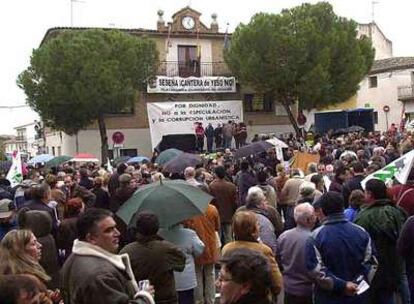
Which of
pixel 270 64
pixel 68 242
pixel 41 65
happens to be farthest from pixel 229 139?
pixel 68 242

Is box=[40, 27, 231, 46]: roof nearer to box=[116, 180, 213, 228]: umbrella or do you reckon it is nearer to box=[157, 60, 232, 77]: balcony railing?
box=[157, 60, 232, 77]: balcony railing

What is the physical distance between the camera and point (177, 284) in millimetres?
6578

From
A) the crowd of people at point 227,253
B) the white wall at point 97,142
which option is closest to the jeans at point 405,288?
the crowd of people at point 227,253

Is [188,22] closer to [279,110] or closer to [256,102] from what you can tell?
[256,102]

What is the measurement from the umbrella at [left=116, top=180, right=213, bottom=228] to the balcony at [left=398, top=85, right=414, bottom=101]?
128ft

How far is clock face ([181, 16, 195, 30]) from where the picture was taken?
120ft

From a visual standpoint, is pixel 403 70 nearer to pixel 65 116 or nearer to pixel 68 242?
pixel 65 116

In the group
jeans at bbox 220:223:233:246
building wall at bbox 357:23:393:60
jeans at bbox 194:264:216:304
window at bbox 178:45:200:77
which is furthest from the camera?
building wall at bbox 357:23:393:60

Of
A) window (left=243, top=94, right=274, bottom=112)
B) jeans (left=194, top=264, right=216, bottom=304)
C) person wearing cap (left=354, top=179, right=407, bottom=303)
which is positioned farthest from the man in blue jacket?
window (left=243, top=94, right=274, bottom=112)

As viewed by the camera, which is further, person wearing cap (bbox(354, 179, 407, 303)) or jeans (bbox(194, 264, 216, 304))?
jeans (bbox(194, 264, 216, 304))

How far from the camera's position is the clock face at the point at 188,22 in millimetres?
A: 36438

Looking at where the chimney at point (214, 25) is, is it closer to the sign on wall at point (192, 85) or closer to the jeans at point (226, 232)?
the sign on wall at point (192, 85)

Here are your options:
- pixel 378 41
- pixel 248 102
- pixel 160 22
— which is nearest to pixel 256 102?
pixel 248 102

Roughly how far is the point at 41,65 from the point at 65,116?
2.56 meters
